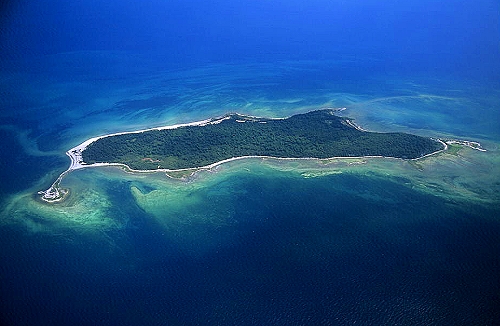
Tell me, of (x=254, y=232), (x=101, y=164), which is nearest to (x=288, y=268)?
(x=254, y=232)

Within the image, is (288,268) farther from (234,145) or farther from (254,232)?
(234,145)

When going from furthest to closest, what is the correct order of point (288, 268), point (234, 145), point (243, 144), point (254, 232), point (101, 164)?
point (243, 144) → point (234, 145) → point (101, 164) → point (254, 232) → point (288, 268)

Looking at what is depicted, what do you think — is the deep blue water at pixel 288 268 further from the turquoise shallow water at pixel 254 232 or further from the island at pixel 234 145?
the island at pixel 234 145

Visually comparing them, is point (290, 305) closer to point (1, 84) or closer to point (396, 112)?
point (396, 112)

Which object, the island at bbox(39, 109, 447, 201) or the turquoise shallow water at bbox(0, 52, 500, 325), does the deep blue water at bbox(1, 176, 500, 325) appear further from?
the island at bbox(39, 109, 447, 201)

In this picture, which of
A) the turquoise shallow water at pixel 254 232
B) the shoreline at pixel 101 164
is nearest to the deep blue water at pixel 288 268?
the turquoise shallow water at pixel 254 232

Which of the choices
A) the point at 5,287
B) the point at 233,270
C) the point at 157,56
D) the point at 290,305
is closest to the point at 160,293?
the point at 233,270

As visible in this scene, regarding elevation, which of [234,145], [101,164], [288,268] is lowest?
[288,268]
